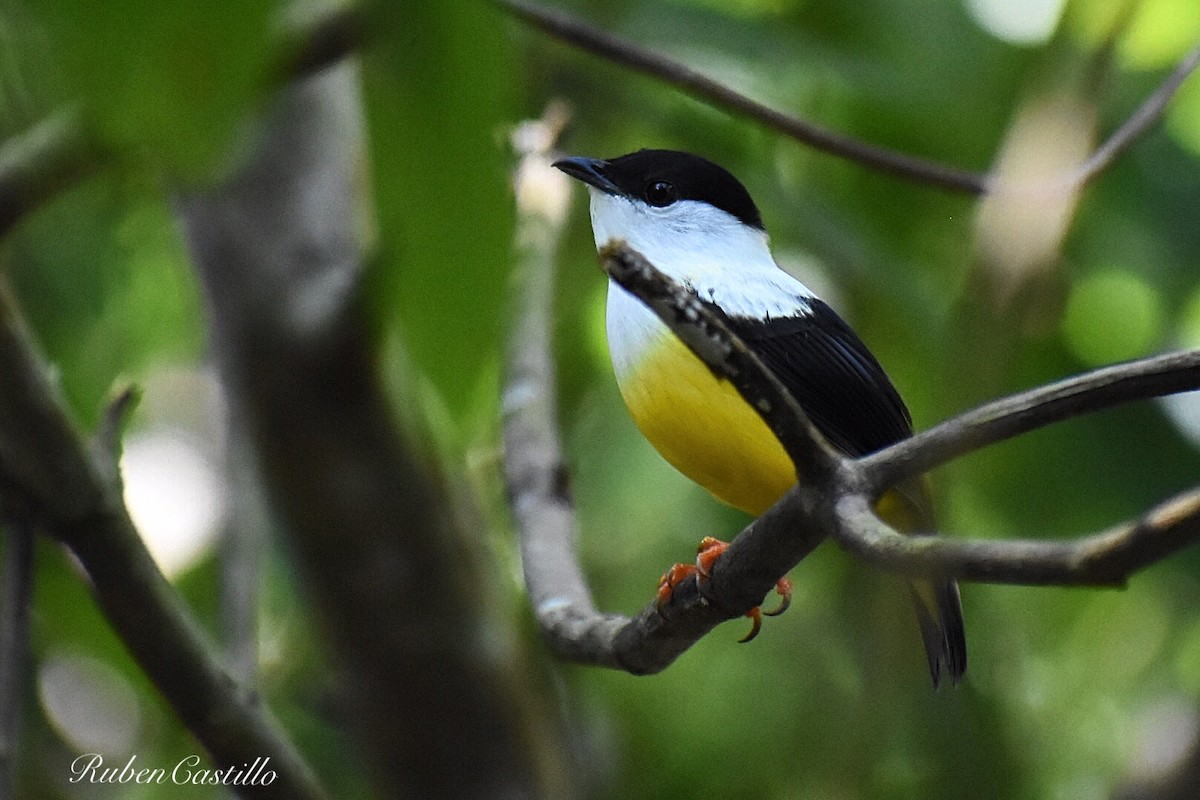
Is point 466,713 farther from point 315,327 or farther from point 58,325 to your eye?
point 58,325

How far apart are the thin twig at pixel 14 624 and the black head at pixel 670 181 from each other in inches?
67.2

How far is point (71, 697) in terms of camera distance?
473 centimetres

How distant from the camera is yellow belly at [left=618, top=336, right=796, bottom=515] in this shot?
2.67 m

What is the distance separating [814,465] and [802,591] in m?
3.27

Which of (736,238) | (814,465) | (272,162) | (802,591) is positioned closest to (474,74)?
(814,465)

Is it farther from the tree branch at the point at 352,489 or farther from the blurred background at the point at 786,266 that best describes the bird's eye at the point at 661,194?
the tree branch at the point at 352,489

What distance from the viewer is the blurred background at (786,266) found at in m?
1.25

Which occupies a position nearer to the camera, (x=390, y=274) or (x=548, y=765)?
(x=390, y=274)

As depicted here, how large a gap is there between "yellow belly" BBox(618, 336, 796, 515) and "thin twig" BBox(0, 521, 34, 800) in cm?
116

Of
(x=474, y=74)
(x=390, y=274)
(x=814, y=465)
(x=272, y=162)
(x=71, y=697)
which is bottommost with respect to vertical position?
(x=71, y=697)

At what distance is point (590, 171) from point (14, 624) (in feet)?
5.77

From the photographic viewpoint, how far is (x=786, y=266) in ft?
15.7
